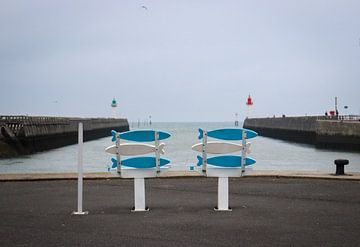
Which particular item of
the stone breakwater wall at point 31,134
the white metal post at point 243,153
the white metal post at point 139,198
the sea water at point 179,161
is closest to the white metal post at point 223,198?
the white metal post at point 243,153

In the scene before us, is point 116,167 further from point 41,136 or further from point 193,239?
point 41,136

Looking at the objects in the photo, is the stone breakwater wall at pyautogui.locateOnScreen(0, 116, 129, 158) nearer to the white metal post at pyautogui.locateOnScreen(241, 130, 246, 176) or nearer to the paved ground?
the paved ground

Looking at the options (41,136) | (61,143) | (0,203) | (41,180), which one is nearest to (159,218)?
(0,203)

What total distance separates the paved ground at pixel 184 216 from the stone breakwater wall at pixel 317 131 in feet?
132

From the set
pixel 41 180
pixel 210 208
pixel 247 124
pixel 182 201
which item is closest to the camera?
pixel 210 208

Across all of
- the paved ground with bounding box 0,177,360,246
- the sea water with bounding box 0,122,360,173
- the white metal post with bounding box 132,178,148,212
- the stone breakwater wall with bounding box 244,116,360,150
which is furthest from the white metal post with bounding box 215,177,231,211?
the stone breakwater wall with bounding box 244,116,360,150

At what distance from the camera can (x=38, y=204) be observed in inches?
336

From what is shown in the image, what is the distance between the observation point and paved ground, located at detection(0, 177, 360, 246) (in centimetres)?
601

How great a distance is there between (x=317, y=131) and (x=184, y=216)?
5287 centimetres

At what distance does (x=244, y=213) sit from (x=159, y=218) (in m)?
1.23

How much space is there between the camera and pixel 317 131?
58.3 metres

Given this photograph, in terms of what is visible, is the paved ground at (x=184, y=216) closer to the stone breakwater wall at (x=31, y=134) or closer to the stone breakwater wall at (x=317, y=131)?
the stone breakwater wall at (x=31, y=134)

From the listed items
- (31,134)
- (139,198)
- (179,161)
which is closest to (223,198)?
(139,198)

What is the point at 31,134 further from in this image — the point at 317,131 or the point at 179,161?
the point at 317,131
